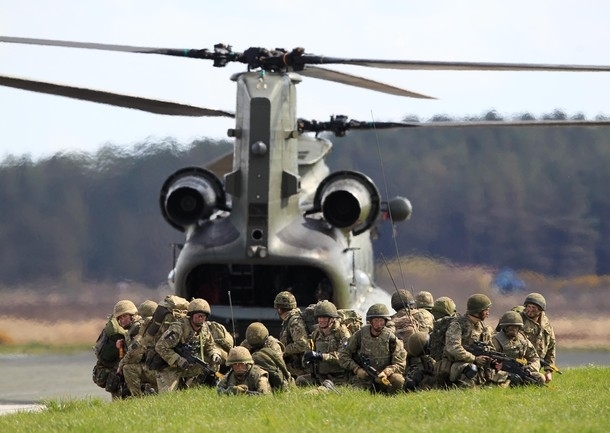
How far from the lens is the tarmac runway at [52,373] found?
28.5 m

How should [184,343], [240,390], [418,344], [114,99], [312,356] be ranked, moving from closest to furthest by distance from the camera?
1. [240,390]
2. [418,344]
3. [312,356]
4. [184,343]
5. [114,99]

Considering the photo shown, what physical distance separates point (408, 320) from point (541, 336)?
1684 mm

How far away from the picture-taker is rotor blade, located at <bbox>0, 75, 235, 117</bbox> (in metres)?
23.2

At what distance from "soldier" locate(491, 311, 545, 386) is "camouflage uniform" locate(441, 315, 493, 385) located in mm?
181

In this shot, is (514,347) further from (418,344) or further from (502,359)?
(418,344)

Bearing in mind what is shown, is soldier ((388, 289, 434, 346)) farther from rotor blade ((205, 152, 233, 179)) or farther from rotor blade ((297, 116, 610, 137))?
rotor blade ((205, 152, 233, 179))

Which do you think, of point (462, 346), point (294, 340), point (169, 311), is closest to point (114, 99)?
point (169, 311)

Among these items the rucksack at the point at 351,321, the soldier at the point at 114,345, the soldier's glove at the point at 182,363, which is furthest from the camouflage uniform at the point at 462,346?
the soldier at the point at 114,345

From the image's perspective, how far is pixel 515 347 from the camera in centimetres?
1973

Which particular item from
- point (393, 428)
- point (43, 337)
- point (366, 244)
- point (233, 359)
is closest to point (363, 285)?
point (366, 244)

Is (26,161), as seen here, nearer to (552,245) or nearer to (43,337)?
(43,337)

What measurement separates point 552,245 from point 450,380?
16.2 metres

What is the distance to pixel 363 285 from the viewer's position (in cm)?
2689

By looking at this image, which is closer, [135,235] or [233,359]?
[233,359]
